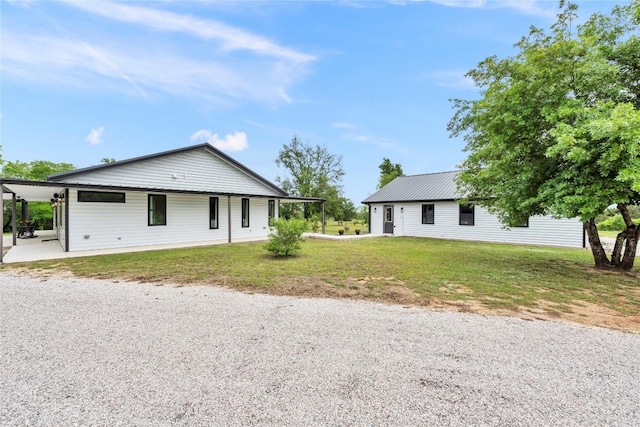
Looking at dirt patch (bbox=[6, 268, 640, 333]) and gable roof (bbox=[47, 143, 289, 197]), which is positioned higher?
gable roof (bbox=[47, 143, 289, 197])

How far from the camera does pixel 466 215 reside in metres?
16.5

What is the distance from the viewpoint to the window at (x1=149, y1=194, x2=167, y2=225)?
12711mm

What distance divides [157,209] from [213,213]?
2699 millimetres

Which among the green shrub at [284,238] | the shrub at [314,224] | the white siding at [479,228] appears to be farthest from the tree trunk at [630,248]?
the shrub at [314,224]

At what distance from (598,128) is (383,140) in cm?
2080

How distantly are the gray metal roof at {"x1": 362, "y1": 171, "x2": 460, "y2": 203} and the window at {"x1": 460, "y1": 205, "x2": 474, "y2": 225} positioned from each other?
94 centimetres

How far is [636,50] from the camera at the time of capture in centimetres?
693

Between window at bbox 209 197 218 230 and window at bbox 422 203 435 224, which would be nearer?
window at bbox 209 197 218 230

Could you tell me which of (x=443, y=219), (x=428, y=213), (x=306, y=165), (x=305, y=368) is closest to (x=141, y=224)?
(x=305, y=368)

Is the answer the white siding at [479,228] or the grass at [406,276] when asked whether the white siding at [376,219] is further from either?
the grass at [406,276]

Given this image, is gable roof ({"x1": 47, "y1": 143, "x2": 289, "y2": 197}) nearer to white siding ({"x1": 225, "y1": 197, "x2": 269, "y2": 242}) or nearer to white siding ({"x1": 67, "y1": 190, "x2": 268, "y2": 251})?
white siding ({"x1": 67, "y1": 190, "x2": 268, "y2": 251})

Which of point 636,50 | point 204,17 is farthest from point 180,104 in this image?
point 636,50

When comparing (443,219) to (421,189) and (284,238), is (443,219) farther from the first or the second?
(284,238)

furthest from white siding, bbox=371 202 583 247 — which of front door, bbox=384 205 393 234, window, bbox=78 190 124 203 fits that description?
window, bbox=78 190 124 203
